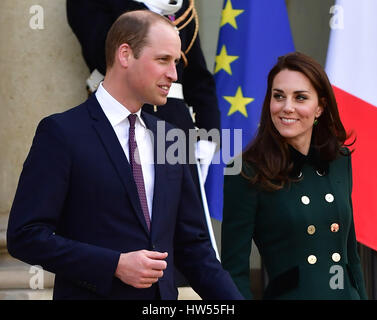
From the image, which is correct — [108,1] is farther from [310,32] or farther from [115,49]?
[310,32]

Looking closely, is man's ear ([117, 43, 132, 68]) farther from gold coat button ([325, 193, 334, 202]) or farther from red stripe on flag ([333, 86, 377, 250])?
red stripe on flag ([333, 86, 377, 250])

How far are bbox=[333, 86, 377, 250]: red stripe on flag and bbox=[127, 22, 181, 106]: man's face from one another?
8.35 ft

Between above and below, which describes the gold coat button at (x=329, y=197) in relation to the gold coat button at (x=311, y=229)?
above

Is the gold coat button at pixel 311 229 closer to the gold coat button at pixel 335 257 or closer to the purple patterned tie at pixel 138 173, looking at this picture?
the gold coat button at pixel 335 257

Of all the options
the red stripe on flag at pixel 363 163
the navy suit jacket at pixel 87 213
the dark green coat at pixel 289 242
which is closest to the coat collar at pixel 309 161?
the dark green coat at pixel 289 242

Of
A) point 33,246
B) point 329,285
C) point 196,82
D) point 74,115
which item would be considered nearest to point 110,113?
point 74,115

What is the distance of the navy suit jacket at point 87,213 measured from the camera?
2.81 metres

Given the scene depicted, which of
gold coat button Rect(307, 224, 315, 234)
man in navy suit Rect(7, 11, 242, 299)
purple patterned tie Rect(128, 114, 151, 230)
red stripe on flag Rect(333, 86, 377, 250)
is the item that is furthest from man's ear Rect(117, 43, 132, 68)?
red stripe on flag Rect(333, 86, 377, 250)

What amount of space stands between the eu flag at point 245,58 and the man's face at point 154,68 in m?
2.60

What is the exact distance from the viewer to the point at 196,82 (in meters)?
5.22

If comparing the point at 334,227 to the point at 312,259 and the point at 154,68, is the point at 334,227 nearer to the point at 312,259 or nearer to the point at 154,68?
the point at 312,259

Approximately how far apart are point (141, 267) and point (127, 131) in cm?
55

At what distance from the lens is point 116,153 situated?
298cm

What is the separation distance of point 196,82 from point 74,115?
2.26m
